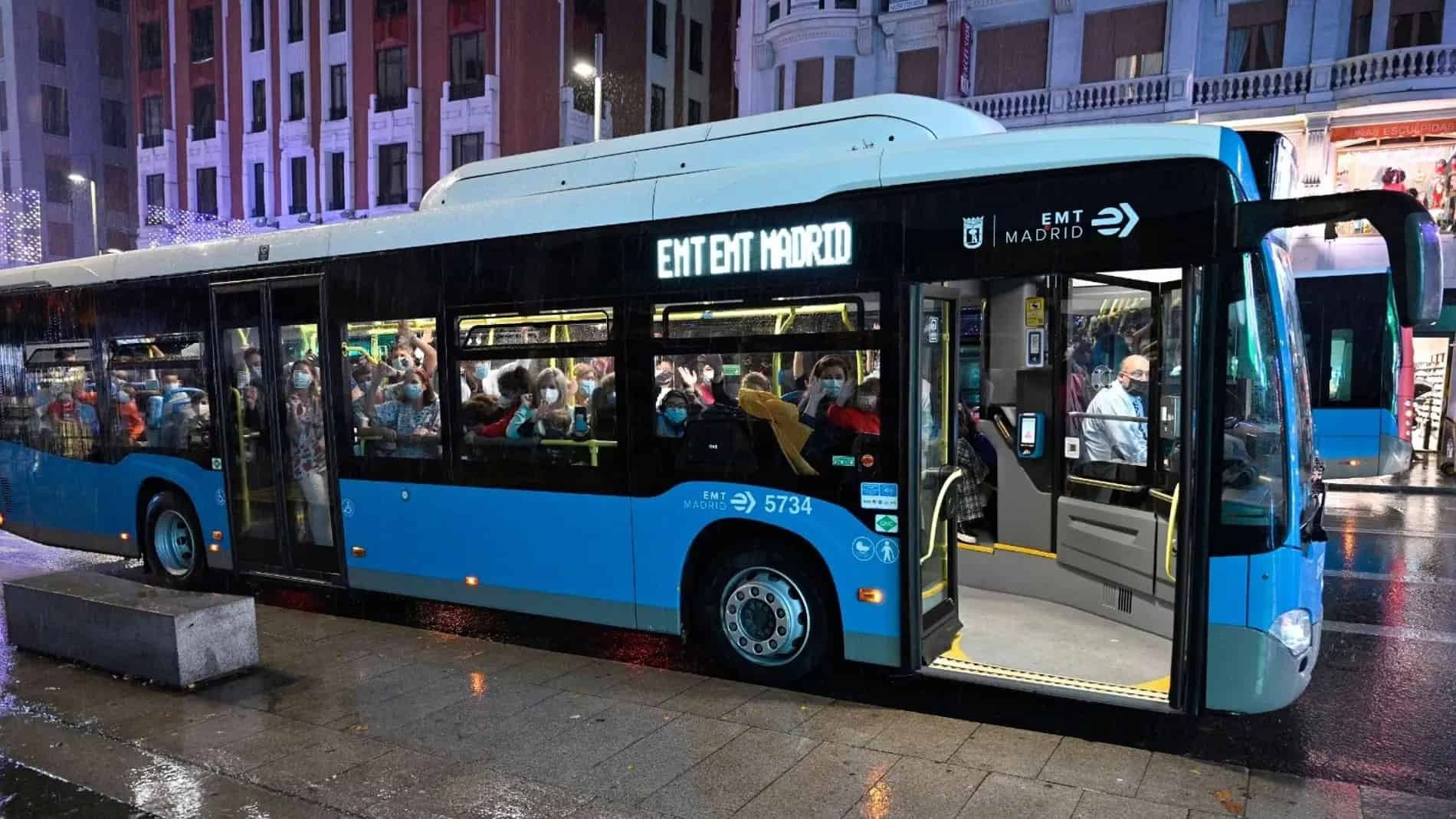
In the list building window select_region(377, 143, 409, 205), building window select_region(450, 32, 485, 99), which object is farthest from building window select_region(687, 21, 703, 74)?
building window select_region(377, 143, 409, 205)

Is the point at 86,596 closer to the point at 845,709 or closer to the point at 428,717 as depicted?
the point at 428,717

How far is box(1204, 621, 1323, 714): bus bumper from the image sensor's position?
441cm

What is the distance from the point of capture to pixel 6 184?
4275 centimetres

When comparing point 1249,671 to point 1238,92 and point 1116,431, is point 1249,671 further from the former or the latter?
point 1238,92

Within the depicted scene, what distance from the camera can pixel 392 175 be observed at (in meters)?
32.6

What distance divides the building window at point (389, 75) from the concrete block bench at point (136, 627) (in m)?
29.7

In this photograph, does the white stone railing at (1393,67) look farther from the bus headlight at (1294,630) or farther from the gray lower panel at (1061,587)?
the bus headlight at (1294,630)

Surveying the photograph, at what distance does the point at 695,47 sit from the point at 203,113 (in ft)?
67.5

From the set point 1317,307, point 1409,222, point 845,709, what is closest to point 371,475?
point 845,709

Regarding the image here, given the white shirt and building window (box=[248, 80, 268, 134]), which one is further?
building window (box=[248, 80, 268, 134])

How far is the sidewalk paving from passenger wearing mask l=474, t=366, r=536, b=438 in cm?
166

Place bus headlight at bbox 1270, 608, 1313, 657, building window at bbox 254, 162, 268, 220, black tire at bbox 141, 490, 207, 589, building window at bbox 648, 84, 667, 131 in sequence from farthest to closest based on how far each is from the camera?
building window at bbox 648, 84, 667, 131 → building window at bbox 254, 162, 268, 220 → black tire at bbox 141, 490, 207, 589 → bus headlight at bbox 1270, 608, 1313, 657

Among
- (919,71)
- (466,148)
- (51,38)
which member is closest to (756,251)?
(919,71)

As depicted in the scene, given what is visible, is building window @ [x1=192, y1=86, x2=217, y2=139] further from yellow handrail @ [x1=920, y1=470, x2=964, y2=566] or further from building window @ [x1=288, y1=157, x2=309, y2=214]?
yellow handrail @ [x1=920, y1=470, x2=964, y2=566]
